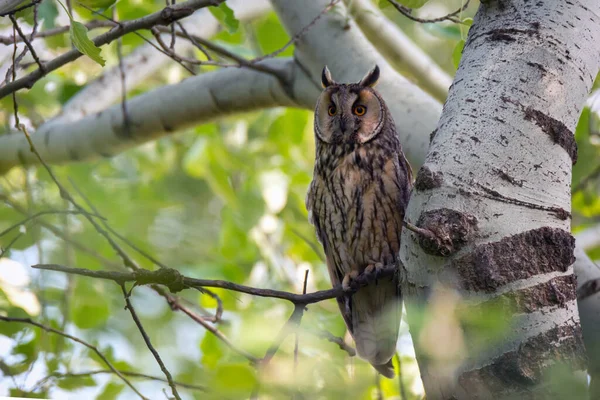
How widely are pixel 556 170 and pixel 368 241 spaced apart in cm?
90

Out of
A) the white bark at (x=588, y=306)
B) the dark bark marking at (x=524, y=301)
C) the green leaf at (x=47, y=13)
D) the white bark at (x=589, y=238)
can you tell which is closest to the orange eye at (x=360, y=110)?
the white bark at (x=588, y=306)

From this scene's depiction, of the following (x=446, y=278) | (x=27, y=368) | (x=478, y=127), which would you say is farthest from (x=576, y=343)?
(x=27, y=368)

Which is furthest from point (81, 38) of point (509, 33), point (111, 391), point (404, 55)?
point (404, 55)

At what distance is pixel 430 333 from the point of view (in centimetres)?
83

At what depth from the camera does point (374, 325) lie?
1.95 m

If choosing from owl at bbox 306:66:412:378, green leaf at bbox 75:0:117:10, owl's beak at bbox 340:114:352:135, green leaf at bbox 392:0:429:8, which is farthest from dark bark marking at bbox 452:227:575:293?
owl's beak at bbox 340:114:352:135

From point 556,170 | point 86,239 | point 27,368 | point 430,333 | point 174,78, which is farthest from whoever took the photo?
point 174,78

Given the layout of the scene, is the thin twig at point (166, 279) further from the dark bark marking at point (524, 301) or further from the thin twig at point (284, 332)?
the dark bark marking at point (524, 301)

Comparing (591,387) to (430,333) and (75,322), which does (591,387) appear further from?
(75,322)

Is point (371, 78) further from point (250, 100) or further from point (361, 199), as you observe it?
point (250, 100)

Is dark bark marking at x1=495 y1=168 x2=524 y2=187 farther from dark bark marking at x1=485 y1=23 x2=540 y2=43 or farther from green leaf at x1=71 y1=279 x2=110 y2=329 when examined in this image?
green leaf at x1=71 y1=279 x2=110 y2=329

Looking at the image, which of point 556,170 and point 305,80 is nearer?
point 556,170

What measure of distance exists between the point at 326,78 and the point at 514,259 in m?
1.10

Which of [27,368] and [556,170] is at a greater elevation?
[27,368]
